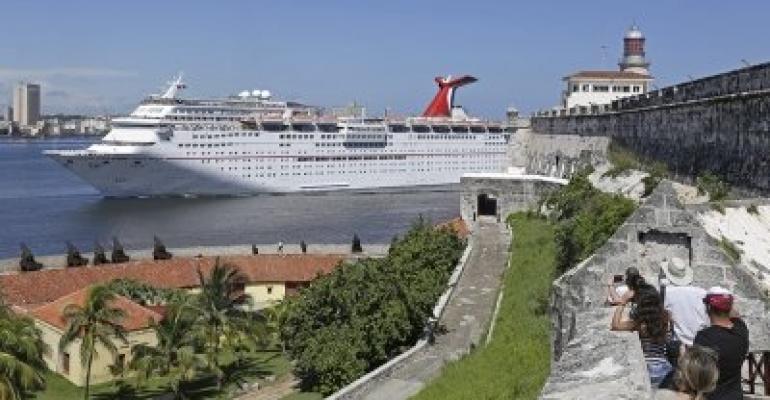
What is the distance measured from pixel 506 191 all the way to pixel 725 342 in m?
29.9

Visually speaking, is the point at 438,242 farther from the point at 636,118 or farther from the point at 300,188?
the point at 300,188

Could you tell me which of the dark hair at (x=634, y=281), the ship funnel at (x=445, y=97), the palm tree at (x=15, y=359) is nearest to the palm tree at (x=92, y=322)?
the palm tree at (x=15, y=359)

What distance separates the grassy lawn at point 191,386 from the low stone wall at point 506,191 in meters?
11.5

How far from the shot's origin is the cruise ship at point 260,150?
77.8 metres

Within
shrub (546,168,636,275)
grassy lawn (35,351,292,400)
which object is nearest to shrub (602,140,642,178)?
shrub (546,168,636,275)

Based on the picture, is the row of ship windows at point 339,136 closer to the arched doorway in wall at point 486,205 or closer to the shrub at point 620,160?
the arched doorway in wall at point 486,205

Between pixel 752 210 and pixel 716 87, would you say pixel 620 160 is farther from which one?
pixel 752 210

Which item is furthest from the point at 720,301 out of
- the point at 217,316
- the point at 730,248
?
the point at 217,316

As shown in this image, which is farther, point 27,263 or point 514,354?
point 27,263

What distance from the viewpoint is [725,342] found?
5066mm

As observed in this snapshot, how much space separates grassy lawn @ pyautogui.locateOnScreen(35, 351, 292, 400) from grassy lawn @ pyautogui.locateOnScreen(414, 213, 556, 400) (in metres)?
8.15

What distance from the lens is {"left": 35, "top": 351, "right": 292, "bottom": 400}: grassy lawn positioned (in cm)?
2461

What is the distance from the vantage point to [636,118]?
95.1 ft

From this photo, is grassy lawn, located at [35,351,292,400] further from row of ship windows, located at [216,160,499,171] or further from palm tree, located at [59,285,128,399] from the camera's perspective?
row of ship windows, located at [216,160,499,171]
